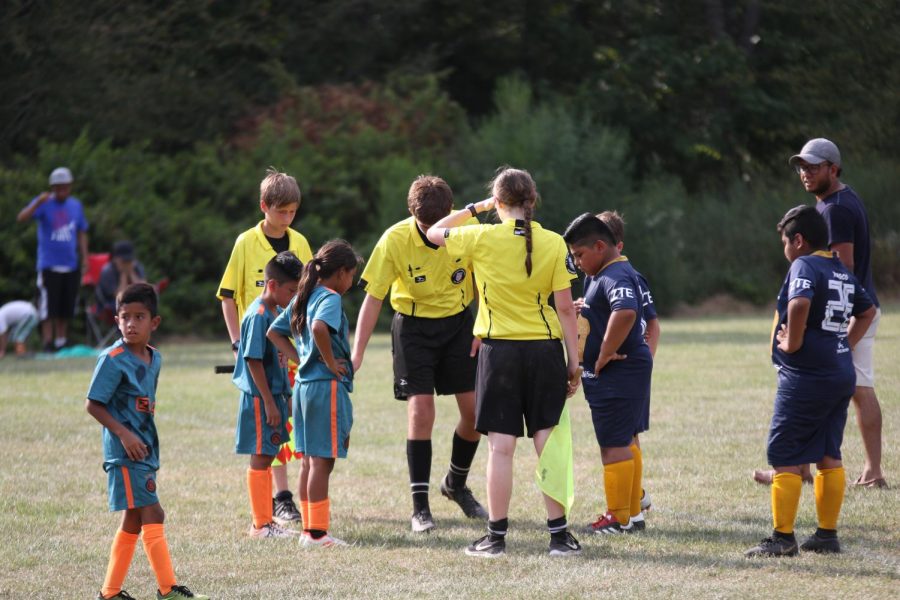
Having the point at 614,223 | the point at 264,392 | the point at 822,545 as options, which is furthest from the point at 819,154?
the point at 264,392

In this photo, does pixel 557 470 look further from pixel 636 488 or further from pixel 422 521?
pixel 422 521

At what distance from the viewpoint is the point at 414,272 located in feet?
22.5

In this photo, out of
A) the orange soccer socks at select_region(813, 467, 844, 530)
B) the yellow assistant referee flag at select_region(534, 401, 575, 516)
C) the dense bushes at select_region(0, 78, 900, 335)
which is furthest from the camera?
the dense bushes at select_region(0, 78, 900, 335)

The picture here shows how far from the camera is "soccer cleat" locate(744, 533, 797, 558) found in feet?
19.0

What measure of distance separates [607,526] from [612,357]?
0.89 m

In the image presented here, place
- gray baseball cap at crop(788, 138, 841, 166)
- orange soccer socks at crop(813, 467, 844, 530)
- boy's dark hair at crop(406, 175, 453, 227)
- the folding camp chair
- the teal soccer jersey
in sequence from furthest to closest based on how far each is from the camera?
the folding camp chair < gray baseball cap at crop(788, 138, 841, 166) < boy's dark hair at crop(406, 175, 453, 227) < the teal soccer jersey < orange soccer socks at crop(813, 467, 844, 530)

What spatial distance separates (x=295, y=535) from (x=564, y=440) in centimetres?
156

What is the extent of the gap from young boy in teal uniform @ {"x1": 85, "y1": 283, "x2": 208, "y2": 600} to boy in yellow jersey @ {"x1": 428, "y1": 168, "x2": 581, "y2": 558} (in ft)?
5.12

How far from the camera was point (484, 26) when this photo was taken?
31.8 m

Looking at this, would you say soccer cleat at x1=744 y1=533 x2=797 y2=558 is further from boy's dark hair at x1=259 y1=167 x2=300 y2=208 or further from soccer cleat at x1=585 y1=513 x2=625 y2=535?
boy's dark hair at x1=259 y1=167 x2=300 y2=208

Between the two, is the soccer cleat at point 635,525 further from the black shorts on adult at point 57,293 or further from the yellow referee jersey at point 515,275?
the black shorts on adult at point 57,293

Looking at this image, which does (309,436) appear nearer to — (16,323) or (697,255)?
(16,323)

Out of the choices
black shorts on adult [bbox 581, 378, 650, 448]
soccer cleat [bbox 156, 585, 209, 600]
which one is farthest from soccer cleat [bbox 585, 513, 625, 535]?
soccer cleat [bbox 156, 585, 209, 600]

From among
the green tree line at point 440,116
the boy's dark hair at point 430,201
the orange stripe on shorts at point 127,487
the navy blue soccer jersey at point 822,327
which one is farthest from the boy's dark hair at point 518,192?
the green tree line at point 440,116
